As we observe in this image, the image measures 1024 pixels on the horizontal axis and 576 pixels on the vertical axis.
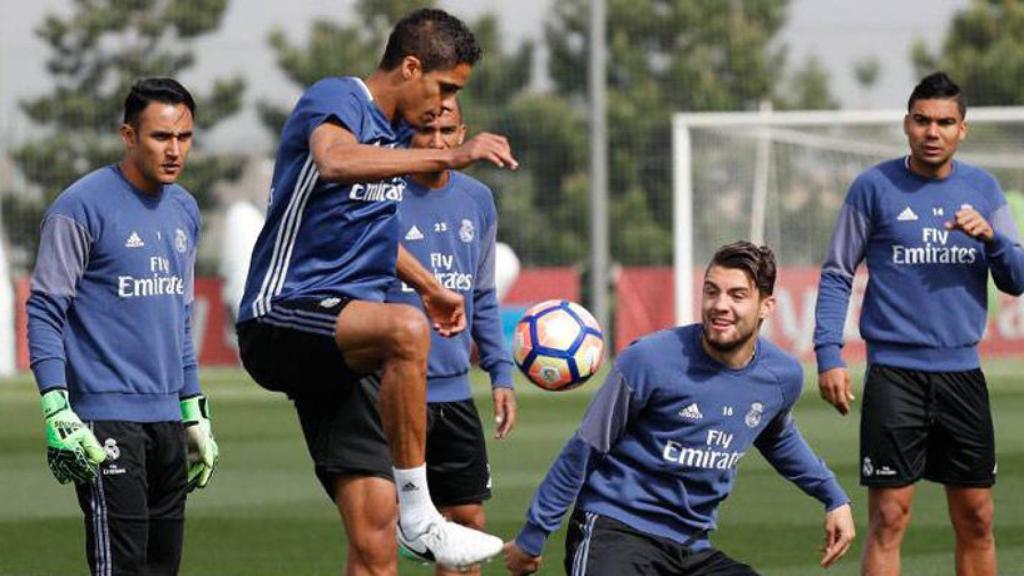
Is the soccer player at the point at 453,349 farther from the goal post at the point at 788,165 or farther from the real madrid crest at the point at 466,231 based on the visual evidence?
the goal post at the point at 788,165

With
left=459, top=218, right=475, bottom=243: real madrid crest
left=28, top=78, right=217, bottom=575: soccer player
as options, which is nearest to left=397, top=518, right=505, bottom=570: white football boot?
left=28, top=78, right=217, bottom=575: soccer player

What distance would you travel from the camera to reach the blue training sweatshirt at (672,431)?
7570 millimetres

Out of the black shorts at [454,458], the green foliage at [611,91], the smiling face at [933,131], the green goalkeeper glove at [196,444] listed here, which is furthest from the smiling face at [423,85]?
the green foliage at [611,91]

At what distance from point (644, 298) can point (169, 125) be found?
27552 millimetres

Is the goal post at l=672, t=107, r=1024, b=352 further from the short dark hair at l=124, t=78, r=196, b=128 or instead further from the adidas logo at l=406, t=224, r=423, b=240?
the short dark hair at l=124, t=78, r=196, b=128

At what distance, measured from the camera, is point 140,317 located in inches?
310

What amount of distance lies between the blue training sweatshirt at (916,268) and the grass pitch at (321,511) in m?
1.79

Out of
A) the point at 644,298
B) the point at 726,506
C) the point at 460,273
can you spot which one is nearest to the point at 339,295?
the point at 460,273

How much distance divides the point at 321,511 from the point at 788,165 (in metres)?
22.9

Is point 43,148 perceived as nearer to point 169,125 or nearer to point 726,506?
point 726,506

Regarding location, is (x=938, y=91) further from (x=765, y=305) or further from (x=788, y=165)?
(x=788, y=165)

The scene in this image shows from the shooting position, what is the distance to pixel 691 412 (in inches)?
299

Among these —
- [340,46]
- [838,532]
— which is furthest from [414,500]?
[340,46]

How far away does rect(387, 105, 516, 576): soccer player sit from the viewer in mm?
9117
